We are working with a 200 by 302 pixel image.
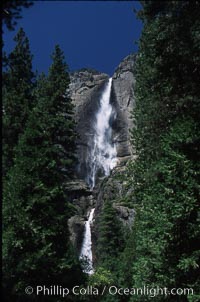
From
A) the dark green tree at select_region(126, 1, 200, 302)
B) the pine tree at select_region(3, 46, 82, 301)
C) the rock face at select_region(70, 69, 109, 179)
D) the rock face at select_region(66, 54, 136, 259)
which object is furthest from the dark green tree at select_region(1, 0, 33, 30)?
the rock face at select_region(70, 69, 109, 179)

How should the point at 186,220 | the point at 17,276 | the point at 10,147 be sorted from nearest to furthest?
the point at 186,220 → the point at 17,276 → the point at 10,147

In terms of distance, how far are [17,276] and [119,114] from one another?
48848 mm

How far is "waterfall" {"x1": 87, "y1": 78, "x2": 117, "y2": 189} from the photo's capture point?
54706mm

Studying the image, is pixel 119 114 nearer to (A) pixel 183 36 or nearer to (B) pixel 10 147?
(B) pixel 10 147

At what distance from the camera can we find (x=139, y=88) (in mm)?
16938

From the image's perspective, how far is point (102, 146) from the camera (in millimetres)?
58062

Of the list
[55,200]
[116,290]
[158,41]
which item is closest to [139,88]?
[158,41]

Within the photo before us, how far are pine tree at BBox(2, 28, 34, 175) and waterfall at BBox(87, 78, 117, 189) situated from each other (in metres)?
31.0

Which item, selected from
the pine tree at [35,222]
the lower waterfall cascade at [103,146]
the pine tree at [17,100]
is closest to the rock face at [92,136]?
the lower waterfall cascade at [103,146]

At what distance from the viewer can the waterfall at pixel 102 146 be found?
5471 centimetres

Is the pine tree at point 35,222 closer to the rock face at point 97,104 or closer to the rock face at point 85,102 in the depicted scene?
the rock face at point 85,102

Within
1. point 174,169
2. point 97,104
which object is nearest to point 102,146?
point 97,104

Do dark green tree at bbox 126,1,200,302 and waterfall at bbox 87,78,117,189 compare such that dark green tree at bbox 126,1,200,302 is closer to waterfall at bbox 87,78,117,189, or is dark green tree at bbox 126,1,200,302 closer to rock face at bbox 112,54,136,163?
waterfall at bbox 87,78,117,189

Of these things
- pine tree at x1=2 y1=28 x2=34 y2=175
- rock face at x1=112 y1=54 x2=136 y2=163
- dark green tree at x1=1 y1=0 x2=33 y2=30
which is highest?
rock face at x1=112 y1=54 x2=136 y2=163
